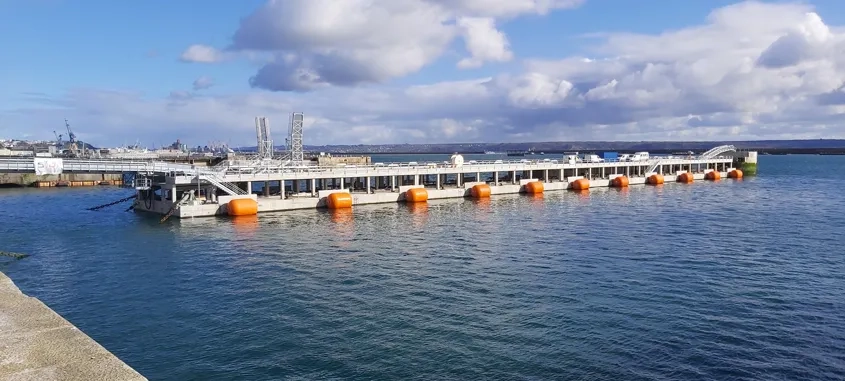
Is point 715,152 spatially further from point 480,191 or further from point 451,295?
point 451,295

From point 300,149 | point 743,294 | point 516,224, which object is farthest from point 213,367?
point 300,149

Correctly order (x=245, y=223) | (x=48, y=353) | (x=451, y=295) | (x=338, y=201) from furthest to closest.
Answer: (x=338, y=201), (x=245, y=223), (x=451, y=295), (x=48, y=353)

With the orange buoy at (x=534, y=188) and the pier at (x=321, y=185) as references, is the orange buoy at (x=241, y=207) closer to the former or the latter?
the pier at (x=321, y=185)

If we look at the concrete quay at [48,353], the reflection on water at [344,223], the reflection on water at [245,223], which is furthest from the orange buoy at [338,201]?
the concrete quay at [48,353]

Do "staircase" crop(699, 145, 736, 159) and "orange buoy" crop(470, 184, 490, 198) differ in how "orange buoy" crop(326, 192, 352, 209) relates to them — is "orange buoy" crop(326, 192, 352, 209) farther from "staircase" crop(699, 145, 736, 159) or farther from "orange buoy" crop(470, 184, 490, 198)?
"staircase" crop(699, 145, 736, 159)

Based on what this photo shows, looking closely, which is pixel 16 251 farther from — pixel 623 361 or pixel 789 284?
pixel 789 284

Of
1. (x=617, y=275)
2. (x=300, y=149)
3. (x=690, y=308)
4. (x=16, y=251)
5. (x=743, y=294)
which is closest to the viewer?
(x=690, y=308)

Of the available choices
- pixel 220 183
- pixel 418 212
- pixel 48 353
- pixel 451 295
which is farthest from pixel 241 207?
pixel 48 353
